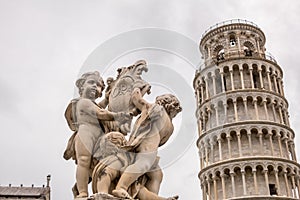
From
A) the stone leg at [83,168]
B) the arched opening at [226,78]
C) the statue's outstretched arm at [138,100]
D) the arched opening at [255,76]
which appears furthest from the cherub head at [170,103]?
the arched opening at [255,76]

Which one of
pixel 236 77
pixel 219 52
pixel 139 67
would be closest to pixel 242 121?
pixel 236 77

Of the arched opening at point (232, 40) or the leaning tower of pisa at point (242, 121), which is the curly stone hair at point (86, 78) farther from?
the arched opening at point (232, 40)

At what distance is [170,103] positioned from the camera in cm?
463

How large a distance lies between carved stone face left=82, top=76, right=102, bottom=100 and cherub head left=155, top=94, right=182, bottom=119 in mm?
661

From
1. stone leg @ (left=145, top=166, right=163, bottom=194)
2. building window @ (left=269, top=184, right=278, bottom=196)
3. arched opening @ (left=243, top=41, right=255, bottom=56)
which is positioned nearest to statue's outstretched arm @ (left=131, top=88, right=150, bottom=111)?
stone leg @ (left=145, top=166, right=163, bottom=194)

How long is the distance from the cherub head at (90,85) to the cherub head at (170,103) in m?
0.66

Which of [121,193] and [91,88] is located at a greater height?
[91,88]

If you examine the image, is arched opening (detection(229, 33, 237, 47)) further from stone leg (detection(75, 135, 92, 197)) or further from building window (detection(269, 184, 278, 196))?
stone leg (detection(75, 135, 92, 197))

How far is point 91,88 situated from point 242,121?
33.3 m

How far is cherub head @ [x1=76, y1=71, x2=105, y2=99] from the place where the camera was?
15.2 ft

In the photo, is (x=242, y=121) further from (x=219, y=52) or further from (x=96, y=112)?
(x=96, y=112)

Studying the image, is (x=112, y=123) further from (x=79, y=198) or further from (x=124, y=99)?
(x=79, y=198)

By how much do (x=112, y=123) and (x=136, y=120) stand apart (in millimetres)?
259

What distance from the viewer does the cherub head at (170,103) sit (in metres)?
4.61
